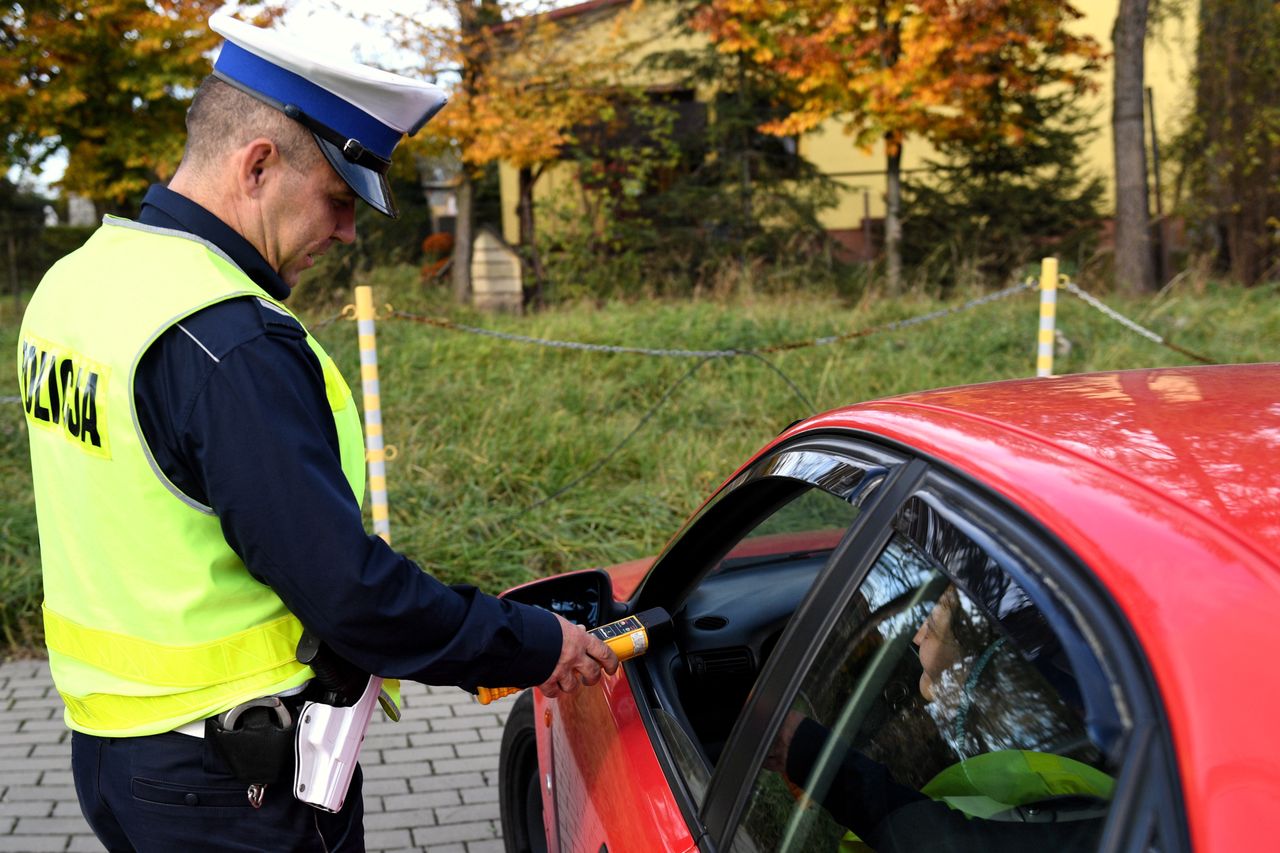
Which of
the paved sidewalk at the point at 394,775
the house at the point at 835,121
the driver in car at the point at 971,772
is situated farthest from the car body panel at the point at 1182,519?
the house at the point at 835,121

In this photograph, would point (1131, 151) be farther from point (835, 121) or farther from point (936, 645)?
point (936, 645)

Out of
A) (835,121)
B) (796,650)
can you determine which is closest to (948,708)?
(796,650)

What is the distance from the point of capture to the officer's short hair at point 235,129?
5.72 ft

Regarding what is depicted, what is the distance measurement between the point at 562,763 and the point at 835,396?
5890 millimetres

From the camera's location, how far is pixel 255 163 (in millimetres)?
1752

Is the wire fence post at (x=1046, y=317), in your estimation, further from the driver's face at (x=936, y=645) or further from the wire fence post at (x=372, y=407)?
the driver's face at (x=936, y=645)

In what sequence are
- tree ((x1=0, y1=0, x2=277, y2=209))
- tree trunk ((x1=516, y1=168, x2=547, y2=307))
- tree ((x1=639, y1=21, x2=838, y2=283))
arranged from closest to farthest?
tree ((x1=0, y1=0, x2=277, y2=209))
tree trunk ((x1=516, y1=168, x2=547, y2=307))
tree ((x1=639, y1=21, x2=838, y2=283))

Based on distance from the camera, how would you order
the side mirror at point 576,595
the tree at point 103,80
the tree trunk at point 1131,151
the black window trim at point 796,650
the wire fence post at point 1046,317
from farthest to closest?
the tree at point 103,80 < the tree trunk at point 1131,151 < the wire fence post at point 1046,317 < the side mirror at point 576,595 < the black window trim at point 796,650

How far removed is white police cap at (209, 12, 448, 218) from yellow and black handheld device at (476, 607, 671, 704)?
88 cm

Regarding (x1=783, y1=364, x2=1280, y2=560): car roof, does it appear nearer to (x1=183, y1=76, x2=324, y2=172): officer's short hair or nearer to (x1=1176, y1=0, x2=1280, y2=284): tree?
(x1=183, y1=76, x2=324, y2=172): officer's short hair

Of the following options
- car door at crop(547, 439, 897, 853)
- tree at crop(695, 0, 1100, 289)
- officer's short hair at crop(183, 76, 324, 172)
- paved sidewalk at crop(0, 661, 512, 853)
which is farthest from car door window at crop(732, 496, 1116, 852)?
tree at crop(695, 0, 1100, 289)

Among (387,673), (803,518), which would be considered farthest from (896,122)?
(387,673)

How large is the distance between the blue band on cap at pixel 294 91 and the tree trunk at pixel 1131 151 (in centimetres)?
1174

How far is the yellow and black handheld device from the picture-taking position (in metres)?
2.13
